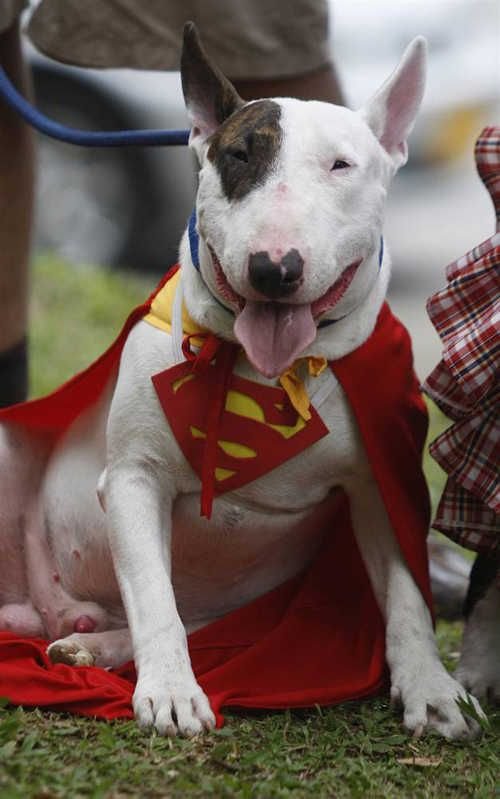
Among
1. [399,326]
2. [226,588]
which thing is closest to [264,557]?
[226,588]

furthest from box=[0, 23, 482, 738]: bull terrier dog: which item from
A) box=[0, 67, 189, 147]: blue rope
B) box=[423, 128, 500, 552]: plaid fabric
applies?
box=[0, 67, 189, 147]: blue rope

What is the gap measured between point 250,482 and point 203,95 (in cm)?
90

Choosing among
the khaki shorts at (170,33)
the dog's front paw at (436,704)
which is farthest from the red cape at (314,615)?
the khaki shorts at (170,33)

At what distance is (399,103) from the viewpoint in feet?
11.0

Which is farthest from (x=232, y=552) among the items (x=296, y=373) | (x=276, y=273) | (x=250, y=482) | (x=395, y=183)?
(x=395, y=183)

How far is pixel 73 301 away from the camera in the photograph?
7.68 metres

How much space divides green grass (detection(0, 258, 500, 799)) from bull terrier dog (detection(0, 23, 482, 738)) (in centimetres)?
7

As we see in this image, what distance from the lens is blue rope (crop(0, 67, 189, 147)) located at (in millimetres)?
3682

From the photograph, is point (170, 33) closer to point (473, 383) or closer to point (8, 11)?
point (8, 11)

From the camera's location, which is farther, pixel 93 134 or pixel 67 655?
pixel 93 134

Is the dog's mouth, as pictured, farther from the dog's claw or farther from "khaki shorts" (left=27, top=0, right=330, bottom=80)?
"khaki shorts" (left=27, top=0, right=330, bottom=80)

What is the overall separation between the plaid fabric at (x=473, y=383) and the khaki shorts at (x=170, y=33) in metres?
1.03

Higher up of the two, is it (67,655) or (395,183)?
(67,655)

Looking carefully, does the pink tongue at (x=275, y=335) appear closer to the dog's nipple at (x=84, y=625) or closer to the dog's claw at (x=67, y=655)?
the dog's claw at (x=67, y=655)
